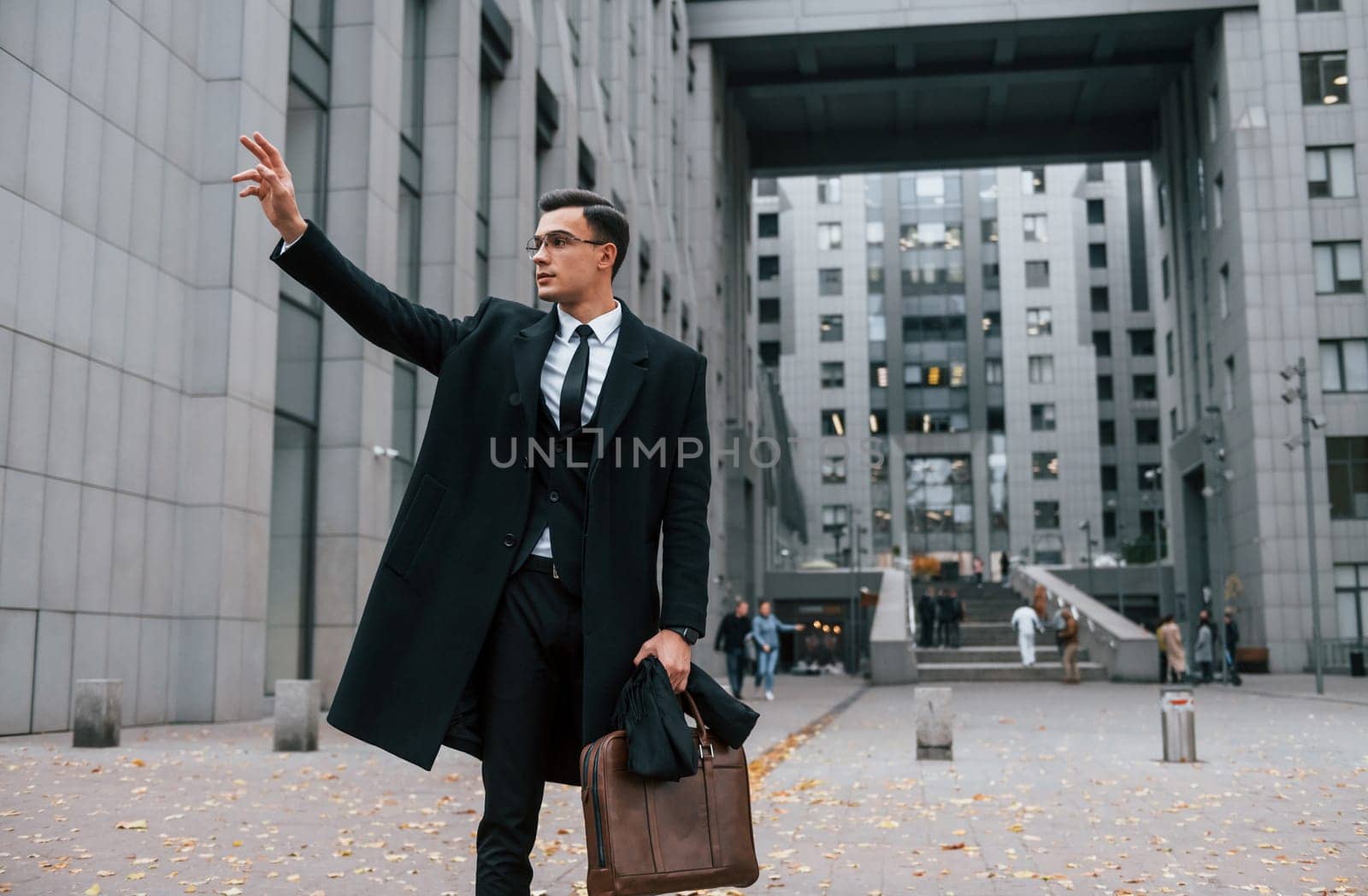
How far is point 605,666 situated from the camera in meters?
3.45

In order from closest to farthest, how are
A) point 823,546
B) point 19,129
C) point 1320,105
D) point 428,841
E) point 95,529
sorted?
1. point 428,841
2. point 19,129
3. point 95,529
4. point 1320,105
5. point 823,546

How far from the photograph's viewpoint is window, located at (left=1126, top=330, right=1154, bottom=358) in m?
92.2

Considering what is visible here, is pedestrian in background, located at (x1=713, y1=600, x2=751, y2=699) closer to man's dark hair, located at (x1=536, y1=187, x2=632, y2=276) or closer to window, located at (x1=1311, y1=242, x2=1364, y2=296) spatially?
man's dark hair, located at (x1=536, y1=187, x2=632, y2=276)

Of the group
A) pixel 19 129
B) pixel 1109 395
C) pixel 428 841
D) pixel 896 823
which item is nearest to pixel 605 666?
pixel 428 841

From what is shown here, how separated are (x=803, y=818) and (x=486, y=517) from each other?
613cm

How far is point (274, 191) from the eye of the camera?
11.0 ft

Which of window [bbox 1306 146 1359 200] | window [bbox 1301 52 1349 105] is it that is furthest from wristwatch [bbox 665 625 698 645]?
window [bbox 1301 52 1349 105]

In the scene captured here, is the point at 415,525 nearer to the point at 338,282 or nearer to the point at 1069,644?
the point at 338,282

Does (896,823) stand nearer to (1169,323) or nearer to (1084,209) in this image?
(1169,323)

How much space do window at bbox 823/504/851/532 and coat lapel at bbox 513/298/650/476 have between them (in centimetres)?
8590

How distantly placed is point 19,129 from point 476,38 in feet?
35.1

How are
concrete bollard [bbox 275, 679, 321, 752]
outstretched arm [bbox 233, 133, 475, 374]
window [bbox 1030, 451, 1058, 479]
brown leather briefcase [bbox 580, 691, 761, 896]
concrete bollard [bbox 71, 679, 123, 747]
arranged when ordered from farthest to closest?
window [bbox 1030, 451, 1058, 479], concrete bollard [bbox 275, 679, 321, 752], concrete bollard [bbox 71, 679, 123, 747], outstretched arm [bbox 233, 133, 475, 374], brown leather briefcase [bbox 580, 691, 761, 896]

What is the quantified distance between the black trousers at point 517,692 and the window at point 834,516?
8609 cm

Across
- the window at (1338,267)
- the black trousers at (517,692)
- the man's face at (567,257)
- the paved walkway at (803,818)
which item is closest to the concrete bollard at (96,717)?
the paved walkway at (803,818)
